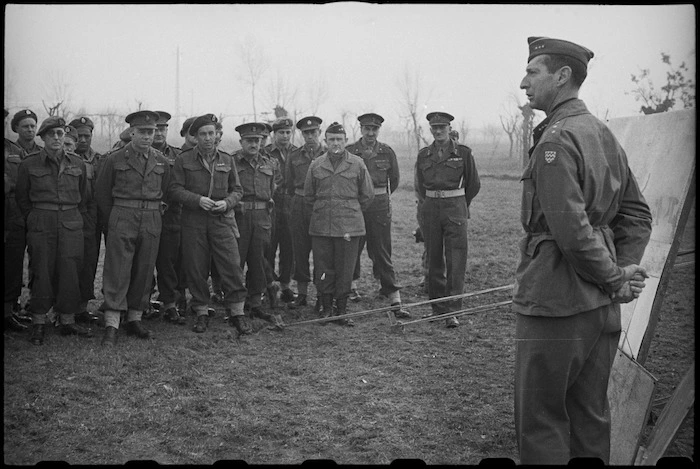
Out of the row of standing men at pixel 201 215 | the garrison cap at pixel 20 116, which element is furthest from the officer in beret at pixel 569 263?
the garrison cap at pixel 20 116

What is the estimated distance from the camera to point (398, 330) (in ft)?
21.1

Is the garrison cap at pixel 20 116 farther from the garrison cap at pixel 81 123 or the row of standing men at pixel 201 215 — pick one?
the garrison cap at pixel 81 123

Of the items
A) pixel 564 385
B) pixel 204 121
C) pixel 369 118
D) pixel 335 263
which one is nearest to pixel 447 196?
pixel 335 263

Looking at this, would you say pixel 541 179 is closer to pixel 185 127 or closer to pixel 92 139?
pixel 185 127

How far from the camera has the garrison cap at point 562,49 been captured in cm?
295

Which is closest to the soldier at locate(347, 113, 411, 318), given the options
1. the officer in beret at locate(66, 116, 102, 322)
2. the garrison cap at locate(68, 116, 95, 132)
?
the officer in beret at locate(66, 116, 102, 322)

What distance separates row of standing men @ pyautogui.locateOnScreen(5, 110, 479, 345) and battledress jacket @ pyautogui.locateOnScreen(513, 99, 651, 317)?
3563mm

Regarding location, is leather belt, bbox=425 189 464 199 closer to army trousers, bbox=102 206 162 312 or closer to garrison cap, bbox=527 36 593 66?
army trousers, bbox=102 206 162 312

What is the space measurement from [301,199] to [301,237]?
0.46m

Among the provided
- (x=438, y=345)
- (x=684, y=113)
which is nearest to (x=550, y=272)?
(x=684, y=113)

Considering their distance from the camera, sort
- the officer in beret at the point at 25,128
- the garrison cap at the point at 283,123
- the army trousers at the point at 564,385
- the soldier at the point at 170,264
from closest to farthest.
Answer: the army trousers at the point at 564,385 < the officer in beret at the point at 25,128 < the soldier at the point at 170,264 < the garrison cap at the point at 283,123

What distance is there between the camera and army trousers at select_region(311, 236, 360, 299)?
686 centimetres

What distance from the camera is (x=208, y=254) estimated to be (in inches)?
253

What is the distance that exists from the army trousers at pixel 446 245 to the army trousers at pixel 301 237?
1.53 metres
